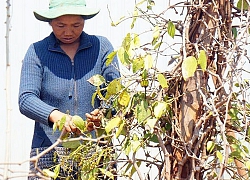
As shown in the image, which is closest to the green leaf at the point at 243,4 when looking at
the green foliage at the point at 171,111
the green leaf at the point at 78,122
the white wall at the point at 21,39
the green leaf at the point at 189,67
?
the green foliage at the point at 171,111

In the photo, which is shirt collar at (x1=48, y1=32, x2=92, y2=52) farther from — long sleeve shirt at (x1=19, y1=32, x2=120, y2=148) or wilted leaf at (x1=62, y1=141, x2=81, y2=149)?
wilted leaf at (x1=62, y1=141, x2=81, y2=149)

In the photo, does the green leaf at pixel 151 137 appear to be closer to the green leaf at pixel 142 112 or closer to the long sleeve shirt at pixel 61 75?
the green leaf at pixel 142 112

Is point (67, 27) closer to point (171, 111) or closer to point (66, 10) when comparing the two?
point (66, 10)

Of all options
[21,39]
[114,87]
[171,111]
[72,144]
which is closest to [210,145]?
[171,111]

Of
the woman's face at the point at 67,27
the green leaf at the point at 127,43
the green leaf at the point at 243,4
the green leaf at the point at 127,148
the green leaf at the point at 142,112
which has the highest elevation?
the green leaf at the point at 243,4

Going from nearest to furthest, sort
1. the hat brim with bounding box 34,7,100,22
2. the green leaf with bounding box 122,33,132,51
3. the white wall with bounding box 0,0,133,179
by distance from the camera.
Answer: the green leaf with bounding box 122,33,132,51 → the hat brim with bounding box 34,7,100,22 → the white wall with bounding box 0,0,133,179

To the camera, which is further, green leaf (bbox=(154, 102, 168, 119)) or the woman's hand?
the woman's hand

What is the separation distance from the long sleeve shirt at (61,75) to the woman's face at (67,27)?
0.05m

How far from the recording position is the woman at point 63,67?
2.12 meters

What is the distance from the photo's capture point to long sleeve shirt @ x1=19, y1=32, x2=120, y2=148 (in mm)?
2131

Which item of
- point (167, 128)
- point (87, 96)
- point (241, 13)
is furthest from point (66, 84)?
point (241, 13)

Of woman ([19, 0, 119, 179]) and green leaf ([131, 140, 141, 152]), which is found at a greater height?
woman ([19, 0, 119, 179])

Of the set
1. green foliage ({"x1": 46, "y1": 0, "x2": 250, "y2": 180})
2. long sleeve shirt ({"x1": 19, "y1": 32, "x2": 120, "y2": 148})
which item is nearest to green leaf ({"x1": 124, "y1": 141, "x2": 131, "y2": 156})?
green foliage ({"x1": 46, "y1": 0, "x2": 250, "y2": 180})

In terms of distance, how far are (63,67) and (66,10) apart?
0.65 feet
